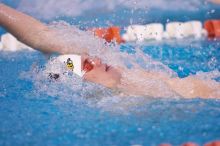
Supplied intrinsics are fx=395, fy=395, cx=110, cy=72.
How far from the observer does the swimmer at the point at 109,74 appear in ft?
8.86

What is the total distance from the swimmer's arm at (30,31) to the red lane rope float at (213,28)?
177 inches

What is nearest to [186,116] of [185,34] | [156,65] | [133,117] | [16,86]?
A: [133,117]

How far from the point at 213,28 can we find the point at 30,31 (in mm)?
4859

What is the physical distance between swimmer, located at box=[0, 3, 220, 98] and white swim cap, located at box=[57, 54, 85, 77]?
0.03 meters

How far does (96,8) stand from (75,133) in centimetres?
515

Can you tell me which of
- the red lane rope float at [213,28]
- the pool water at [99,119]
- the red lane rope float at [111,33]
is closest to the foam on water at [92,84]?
the pool water at [99,119]

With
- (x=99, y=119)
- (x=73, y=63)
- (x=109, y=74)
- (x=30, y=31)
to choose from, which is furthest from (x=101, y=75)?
(x=30, y=31)

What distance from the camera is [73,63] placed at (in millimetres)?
2832

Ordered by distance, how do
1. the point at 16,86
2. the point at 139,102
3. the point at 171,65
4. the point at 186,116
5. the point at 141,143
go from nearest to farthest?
1. the point at 141,143
2. the point at 186,116
3. the point at 139,102
4. the point at 16,86
5. the point at 171,65

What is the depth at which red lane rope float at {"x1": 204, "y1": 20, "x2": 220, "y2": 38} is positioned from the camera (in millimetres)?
6875

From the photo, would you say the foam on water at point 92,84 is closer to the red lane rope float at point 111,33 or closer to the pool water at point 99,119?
the pool water at point 99,119

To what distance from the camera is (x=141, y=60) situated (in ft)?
12.9

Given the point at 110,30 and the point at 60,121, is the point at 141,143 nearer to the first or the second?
the point at 60,121

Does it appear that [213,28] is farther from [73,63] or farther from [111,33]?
[73,63]
